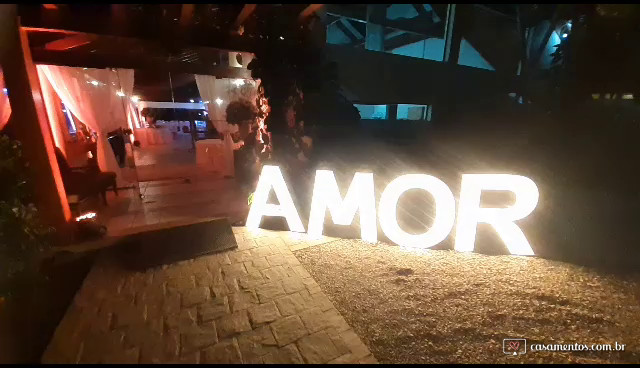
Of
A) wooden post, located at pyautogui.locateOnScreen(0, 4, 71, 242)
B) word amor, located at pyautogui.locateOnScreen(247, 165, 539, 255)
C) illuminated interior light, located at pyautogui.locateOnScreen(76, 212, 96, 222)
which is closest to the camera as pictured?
wooden post, located at pyautogui.locateOnScreen(0, 4, 71, 242)

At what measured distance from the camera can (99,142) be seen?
21.7 ft

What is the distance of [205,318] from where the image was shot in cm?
303

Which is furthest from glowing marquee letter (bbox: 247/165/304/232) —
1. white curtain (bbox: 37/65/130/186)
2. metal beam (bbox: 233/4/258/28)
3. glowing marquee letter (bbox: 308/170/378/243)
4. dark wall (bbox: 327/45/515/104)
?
dark wall (bbox: 327/45/515/104)

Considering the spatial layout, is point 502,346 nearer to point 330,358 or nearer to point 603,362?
point 603,362

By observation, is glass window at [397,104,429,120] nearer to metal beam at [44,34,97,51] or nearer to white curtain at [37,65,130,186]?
white curtain at [37,65,130,186]

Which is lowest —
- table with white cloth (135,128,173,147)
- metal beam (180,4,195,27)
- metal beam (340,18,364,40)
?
table with white cloth (135,128,173,147)

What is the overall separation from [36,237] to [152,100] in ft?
53.8

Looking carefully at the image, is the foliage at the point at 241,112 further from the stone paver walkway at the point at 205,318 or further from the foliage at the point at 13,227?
the foliage at the point at 13,227

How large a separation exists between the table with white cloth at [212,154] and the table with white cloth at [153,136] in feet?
22.6

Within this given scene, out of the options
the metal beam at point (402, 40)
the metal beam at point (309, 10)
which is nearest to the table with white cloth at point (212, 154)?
the metal beam at point (309, 10)

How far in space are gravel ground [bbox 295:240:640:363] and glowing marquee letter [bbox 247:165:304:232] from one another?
86 cm

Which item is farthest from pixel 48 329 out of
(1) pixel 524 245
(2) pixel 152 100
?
(2) pixel 152 100

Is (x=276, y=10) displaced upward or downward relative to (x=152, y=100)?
upward

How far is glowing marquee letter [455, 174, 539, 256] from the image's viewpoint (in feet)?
12.5
